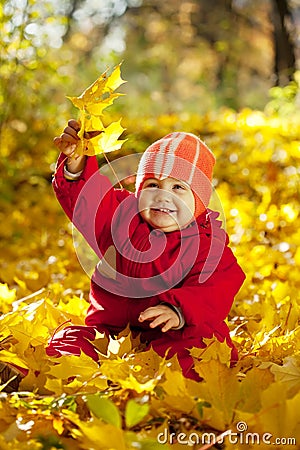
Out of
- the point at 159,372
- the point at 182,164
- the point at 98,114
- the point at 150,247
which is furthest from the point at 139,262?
the point at 159,372

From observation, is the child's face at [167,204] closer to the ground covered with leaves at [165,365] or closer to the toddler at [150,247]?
the toddler at [150,247]

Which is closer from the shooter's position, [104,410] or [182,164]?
[104,410]

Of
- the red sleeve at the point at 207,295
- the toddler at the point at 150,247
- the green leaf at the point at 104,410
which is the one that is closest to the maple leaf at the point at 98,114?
the toddler at the point at 150,247

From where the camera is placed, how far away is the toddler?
6.59 ft

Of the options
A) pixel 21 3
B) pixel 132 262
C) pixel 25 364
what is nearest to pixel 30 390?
pixel 25 364

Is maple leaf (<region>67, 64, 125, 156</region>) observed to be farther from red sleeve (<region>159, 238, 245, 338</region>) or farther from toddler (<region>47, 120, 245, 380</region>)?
red sleeve (<region>159, 238, 245, 338</region>)

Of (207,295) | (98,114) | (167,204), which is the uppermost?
(98,114)

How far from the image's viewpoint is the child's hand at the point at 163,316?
72.5 inches

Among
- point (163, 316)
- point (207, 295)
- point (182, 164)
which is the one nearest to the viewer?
point (163, 316)

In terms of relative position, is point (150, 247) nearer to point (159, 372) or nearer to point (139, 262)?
point (139, 262)

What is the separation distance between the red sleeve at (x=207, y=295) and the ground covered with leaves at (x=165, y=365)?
12 centimetres

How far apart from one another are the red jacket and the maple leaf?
0.42ft

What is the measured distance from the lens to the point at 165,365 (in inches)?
58.4

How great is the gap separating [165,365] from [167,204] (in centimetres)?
68
